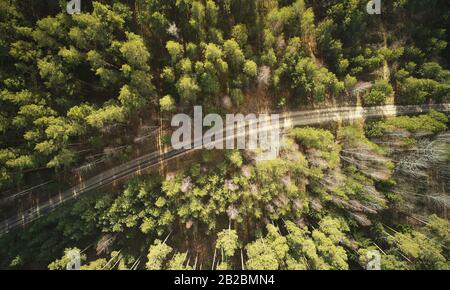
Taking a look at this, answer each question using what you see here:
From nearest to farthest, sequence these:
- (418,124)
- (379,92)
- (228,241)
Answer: (228,241)
(418,124)
(379,92)

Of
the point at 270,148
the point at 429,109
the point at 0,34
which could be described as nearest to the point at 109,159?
the point at 0,34

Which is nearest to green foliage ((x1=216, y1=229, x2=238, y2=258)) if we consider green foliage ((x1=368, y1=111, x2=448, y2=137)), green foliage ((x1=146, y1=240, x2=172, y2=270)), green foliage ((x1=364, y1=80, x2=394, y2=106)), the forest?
the forest

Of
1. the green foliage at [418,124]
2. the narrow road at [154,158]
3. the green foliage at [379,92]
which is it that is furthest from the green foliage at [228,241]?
the green foliage at [379,92]

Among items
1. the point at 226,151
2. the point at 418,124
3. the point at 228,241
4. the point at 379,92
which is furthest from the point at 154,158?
the point at 418,124

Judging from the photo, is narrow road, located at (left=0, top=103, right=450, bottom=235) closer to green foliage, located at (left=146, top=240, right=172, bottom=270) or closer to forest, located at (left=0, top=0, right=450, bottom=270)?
forest, located at (left=0, top=0, right=450, bottom=270)

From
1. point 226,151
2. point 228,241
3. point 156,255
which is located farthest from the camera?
point 226,151

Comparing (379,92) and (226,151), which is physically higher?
(379,92)

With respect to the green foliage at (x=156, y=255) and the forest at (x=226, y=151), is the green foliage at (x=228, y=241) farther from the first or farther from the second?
the green foliage at (x=156, y=255)

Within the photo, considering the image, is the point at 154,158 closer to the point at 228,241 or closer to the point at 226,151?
the point at 226,151
